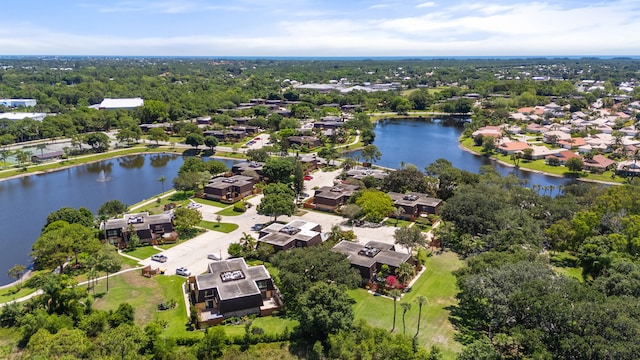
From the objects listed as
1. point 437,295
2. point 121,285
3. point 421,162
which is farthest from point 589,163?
point 121,285

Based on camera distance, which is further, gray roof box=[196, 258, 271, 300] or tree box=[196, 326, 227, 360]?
gray roof box=[196, 258, 271, 300]

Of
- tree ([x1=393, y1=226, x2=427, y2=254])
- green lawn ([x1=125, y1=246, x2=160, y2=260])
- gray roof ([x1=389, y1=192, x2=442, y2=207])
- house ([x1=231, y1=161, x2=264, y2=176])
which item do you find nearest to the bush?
house ([x1=231, y1=161, x2=264, y2=176])

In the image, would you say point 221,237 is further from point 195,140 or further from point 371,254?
point 195,140

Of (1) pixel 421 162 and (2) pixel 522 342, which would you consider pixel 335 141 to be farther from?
(2) pixel 522 342

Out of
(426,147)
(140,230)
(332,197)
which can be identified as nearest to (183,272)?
(140,230)

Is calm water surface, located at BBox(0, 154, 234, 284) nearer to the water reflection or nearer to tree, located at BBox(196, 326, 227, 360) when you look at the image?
the water reflection

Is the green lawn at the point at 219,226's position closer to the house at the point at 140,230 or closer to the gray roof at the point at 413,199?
the house at the point at 140,230

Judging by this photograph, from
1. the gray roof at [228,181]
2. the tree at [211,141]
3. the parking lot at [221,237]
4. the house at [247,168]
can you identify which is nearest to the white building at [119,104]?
the tree at [211,141]

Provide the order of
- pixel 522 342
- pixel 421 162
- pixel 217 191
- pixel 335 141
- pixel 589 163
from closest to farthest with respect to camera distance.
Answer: pixel 522 342 < pixel 217 191 < pixel 589 163 < pixel 421 162 < pixel 335 141
